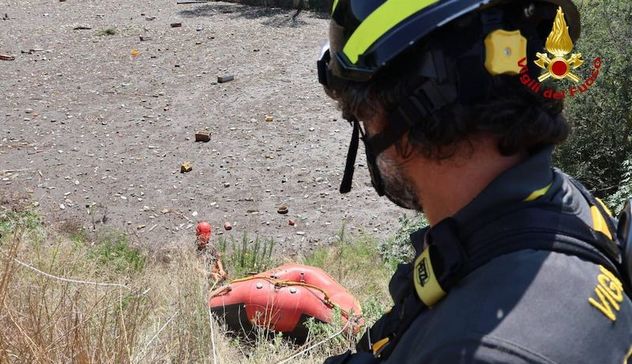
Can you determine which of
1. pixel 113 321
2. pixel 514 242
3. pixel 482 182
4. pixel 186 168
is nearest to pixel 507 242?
pixel 514 242

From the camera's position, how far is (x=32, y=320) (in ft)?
9.34

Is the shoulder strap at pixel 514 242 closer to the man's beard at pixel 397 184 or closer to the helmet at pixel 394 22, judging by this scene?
the man's beard at pixel 397 184

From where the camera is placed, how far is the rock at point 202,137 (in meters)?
8.14

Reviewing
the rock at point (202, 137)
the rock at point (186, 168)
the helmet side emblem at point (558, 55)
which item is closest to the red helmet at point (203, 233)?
the rock at point (186, 168)

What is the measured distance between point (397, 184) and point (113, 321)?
1896 mm

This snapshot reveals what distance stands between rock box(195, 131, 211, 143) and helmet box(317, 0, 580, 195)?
6722mm

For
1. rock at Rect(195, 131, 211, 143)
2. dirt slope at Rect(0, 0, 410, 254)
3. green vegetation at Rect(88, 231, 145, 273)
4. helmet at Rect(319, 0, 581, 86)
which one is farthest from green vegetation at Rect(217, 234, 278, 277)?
helmet at Rect(319, 0, 581, 86)

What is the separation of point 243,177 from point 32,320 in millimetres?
4722

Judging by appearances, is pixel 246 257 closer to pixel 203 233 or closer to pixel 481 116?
pixel 203 233

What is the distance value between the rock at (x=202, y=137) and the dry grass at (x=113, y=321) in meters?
2.94

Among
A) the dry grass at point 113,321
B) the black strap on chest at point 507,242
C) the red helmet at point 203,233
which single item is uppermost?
the black strap on chest at point 507,242

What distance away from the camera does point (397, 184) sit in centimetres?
162

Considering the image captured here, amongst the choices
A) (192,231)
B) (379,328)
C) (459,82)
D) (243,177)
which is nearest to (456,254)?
(459,82)

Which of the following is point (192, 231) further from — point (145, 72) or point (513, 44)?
point (513, 44)
